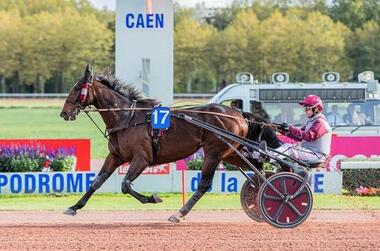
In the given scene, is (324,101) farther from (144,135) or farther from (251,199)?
(144,135)

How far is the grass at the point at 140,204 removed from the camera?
14.8 metres

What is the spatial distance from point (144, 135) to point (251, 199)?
1706 mm

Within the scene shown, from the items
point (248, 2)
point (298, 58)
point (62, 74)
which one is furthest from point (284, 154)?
point (248, 2)

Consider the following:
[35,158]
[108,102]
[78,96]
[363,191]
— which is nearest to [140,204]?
[35,158]

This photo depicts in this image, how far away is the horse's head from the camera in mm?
12148

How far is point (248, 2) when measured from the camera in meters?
95.1

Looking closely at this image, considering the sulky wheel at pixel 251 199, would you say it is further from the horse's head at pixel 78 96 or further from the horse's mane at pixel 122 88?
the horse's head at pixel 78 96

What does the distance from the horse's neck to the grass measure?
2.62 m

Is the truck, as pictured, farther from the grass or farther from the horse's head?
the horse's head

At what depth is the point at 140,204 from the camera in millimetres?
15445

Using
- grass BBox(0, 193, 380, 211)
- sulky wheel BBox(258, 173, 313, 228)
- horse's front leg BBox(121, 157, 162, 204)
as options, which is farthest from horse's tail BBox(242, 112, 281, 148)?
grass BBox(0, 193, 380, 211)

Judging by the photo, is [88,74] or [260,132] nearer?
[88,74]

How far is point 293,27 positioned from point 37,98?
20.9 meters

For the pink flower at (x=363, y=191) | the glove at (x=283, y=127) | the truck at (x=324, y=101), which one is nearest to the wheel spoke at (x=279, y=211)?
the glove at (x=283, y=127)
